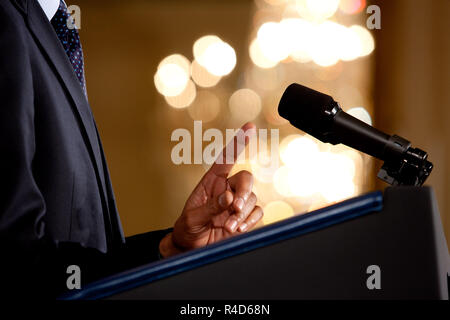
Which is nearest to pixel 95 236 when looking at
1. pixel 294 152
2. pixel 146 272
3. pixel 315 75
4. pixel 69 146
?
pixel 69 146

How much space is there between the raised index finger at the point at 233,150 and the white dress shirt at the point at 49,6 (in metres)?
0.34

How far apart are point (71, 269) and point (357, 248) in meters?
0.27

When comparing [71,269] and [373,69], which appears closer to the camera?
[71,269]

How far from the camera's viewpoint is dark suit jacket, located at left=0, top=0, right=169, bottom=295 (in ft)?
1.36

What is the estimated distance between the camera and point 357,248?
276 mm

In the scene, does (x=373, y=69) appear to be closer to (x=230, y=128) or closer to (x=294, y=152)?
(x=294, y=152)

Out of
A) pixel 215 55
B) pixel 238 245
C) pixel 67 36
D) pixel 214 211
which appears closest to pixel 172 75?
pixel 215 55

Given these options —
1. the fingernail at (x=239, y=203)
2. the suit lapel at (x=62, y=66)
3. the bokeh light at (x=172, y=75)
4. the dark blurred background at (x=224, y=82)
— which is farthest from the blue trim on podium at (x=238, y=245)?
the bokeh light at (x=172, y=75)

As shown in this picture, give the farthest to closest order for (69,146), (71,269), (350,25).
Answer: (350,25), (69,146), (71,269)

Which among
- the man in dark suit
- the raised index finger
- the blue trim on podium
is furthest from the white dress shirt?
the blue trim on podium

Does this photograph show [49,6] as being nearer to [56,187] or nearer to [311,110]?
[56,187]

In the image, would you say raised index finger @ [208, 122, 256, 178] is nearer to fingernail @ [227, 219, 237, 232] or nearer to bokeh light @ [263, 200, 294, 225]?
fingernail @ [227, 219, 237, 232]

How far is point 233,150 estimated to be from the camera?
1.99 feet

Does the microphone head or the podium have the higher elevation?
the microphone head
